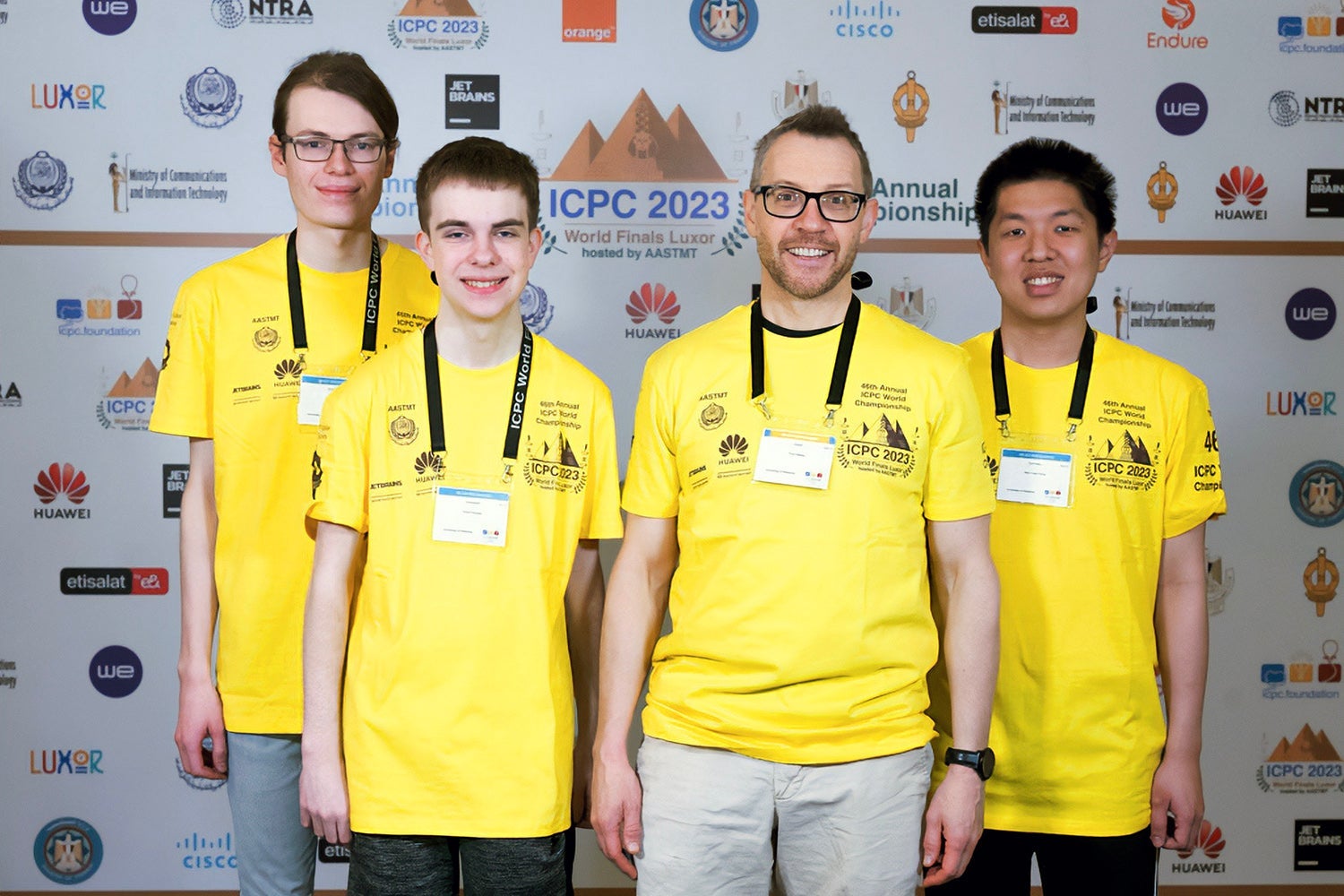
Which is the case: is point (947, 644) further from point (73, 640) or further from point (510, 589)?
point (73, 640)

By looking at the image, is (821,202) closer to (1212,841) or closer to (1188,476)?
(1188,476)

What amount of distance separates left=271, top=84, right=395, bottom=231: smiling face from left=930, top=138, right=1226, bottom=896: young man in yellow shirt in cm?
123

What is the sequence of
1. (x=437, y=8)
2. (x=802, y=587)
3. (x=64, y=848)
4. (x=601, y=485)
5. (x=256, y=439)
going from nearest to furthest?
(x=802, y=587)
(x=601, y=485)
(x=256, y=439)
(x=437, y=8)
(x=64, y=848)

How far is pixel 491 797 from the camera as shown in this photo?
182 cm

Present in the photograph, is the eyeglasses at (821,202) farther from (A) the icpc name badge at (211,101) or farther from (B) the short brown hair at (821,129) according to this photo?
(A) the icpc name badge at (211,101)

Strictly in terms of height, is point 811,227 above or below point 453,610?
above

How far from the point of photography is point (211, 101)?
3203 mm

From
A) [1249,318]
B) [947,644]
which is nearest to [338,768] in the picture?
[947,644]

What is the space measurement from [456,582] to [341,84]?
99 centimetres

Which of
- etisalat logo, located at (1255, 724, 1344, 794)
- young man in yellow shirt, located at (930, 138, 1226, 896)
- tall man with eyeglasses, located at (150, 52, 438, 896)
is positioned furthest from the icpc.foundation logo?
etisalat logo, located at (1255, 724, 1344, 794)

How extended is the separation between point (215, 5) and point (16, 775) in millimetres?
2278

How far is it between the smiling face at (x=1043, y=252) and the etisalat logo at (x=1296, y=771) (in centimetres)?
191

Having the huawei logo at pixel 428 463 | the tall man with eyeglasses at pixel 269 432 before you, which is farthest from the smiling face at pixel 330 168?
the huawei logo at pixel 428 463

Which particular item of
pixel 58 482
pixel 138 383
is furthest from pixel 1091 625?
pixel 58 482
